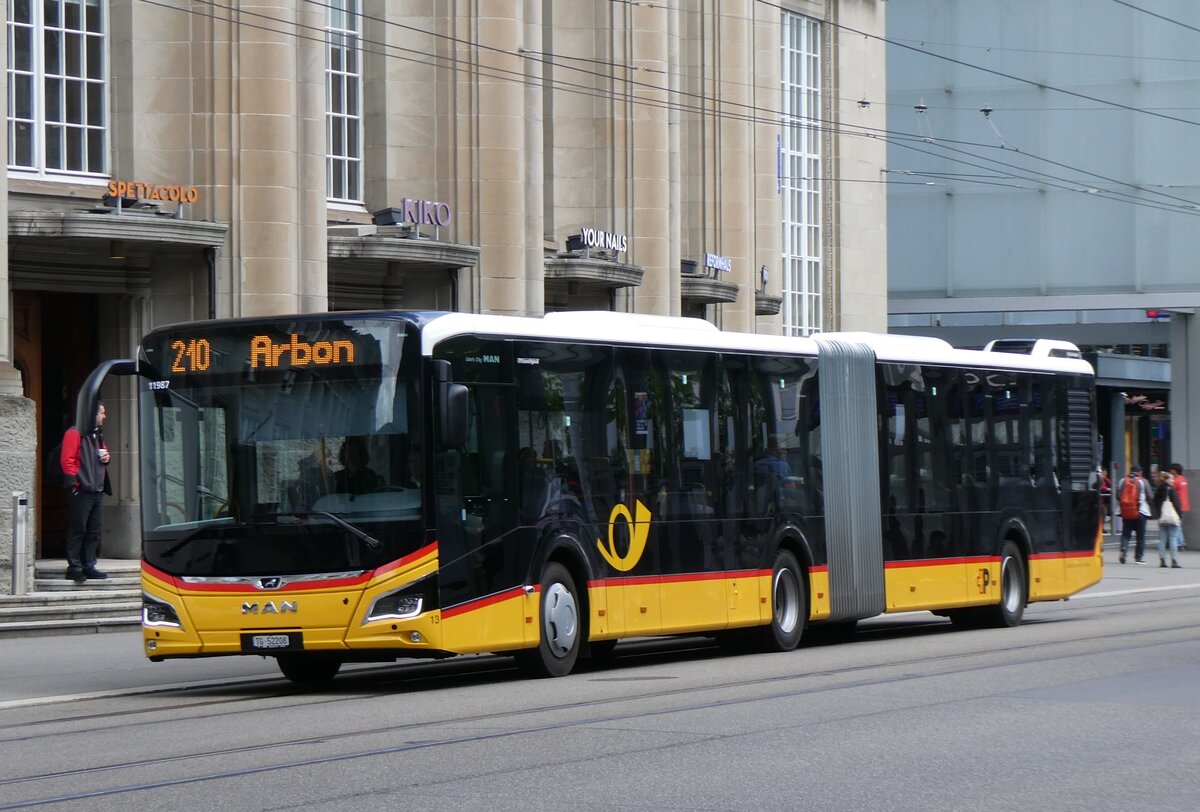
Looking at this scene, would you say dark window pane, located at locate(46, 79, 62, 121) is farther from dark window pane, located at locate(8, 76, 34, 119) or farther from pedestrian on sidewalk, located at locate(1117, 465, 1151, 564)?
pedestrian on sidewalk, located at locate(1117, 465, 1151, 564)

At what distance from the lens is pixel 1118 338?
4788 centimetres

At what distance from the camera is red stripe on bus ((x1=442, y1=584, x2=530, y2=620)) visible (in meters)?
14.3

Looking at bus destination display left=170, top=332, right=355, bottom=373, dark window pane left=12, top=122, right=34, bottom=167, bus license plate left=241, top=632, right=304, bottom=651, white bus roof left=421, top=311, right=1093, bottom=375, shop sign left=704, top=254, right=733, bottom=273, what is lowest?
bus license plate left=241, top=632, right=304, bottom=651

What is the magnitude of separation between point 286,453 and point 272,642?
4.48 ft

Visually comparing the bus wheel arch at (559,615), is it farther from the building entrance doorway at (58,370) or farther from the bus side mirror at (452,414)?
the building entrance doorway at (58,370)

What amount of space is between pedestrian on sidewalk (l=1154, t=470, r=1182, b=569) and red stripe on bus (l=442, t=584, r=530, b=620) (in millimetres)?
23414

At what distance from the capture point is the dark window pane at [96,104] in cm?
2567

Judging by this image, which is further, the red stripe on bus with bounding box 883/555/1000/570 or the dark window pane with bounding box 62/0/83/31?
the dark window pane with bounding box 62/0/83/31

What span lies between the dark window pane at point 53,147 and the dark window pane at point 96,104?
1.87ft

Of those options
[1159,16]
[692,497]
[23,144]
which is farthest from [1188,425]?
[692,497]

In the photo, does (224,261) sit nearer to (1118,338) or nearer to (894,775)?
(894,775)

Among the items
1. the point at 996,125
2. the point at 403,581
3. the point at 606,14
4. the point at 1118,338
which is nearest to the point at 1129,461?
the point at 1118,338

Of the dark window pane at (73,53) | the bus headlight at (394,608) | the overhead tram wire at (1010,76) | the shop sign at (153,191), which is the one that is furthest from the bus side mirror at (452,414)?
the overhead tram wire at (1010,76)

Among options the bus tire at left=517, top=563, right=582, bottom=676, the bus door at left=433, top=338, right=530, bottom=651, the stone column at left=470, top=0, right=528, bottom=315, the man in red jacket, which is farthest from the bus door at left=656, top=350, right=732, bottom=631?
the stone column at left=470, top=0, right=528, bottom=315
